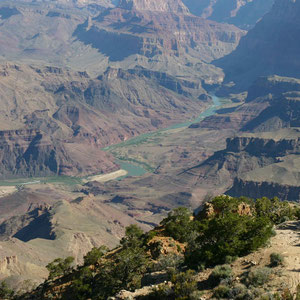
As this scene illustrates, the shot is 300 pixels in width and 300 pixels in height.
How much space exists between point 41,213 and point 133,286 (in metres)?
130

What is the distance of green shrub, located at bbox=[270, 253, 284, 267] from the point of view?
108ft

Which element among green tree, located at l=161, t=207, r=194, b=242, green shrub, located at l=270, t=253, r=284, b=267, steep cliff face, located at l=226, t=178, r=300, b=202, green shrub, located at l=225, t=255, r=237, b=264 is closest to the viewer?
green shrub, located at l=270, t=253, r=284, b=267

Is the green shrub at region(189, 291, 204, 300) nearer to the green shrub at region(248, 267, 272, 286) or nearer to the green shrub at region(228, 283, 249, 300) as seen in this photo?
the green shrub at region(228, 283, 249, 300)

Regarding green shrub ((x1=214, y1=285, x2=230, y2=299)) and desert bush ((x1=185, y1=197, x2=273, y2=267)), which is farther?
desert bush ((x1=185, y1=197, x2=273, y2=267))

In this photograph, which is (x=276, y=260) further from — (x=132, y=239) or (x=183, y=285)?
(x=132, y=239)

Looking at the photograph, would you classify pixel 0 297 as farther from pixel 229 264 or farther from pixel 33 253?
pixel 33 253

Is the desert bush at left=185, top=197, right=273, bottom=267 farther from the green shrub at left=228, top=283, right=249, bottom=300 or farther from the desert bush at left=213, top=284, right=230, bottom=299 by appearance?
the green shrub at left=228, top=283, right=249, bottom=300

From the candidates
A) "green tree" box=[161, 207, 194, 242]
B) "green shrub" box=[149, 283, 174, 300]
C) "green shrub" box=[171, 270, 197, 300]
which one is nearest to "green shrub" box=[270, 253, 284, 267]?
"green shrub" box=[171, 270, 197, 300]

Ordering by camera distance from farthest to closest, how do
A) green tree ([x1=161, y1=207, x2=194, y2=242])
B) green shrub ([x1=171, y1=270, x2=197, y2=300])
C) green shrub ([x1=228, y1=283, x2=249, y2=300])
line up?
green tree ([x1=161, y1=207, x2=194, y2=242]), green shrub ([x1=171, y1=270, x2=197, y2=300]), green shrub ([x1=228, y1=283, x2=249, y2=300])

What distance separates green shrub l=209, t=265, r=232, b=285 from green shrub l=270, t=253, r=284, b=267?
3.06 meters

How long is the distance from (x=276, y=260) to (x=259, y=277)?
3195 mm

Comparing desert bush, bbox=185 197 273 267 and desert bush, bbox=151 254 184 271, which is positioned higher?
desert bush, bbox=185 197 273 267

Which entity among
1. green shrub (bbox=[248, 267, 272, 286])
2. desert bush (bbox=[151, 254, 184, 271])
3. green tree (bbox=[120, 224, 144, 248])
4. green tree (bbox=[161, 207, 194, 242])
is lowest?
green tree (bbox=[120, 224, 144, 248])

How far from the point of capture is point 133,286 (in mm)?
38750
